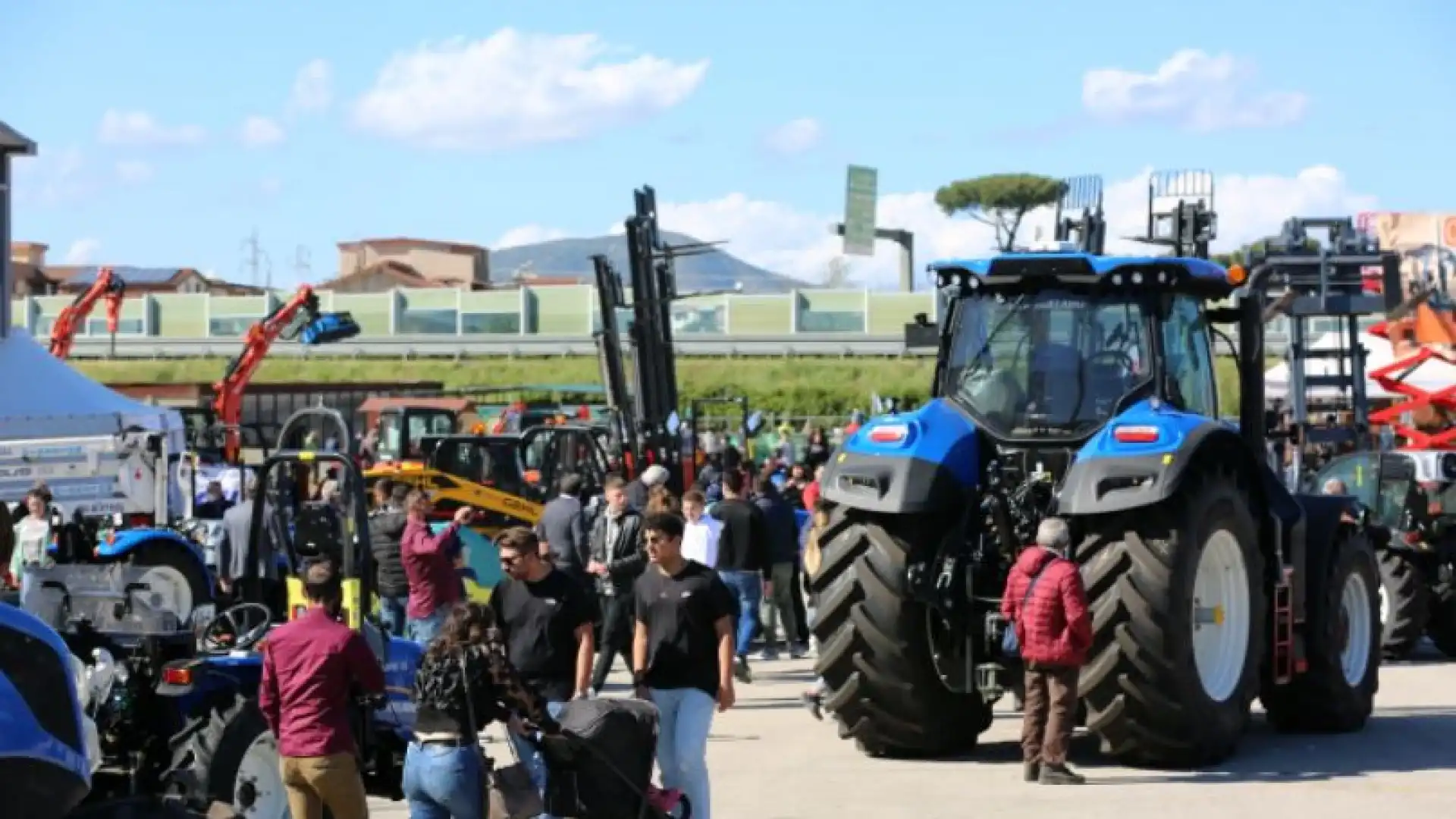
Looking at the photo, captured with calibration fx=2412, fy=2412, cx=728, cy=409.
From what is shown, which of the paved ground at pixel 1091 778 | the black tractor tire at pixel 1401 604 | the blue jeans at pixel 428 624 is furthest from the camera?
the black tractor tire at pixel 1401 604

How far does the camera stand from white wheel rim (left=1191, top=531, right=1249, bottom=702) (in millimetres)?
13711

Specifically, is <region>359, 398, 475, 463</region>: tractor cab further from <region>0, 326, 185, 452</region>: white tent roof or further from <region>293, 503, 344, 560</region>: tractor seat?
<region>293, 503, 344, 560</region>: tractor seat

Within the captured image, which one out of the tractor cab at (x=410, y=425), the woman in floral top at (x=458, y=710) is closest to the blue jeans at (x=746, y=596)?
the woman in floral top at (x=458, y=710)

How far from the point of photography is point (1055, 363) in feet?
46.6

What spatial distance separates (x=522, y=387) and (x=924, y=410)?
34567 millimetres

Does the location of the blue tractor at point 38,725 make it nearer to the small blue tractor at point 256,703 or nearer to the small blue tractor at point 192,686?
the small blue tractor at point 192,686

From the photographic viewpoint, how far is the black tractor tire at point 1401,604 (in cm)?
2002

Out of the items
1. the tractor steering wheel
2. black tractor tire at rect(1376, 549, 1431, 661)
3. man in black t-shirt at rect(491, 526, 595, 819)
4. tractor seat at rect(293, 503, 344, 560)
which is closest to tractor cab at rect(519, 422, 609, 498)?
black tractor tire at rect(1376, 549, 1431, 661)

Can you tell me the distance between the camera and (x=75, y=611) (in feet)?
38.3

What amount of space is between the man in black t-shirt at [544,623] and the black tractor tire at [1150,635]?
3.17m

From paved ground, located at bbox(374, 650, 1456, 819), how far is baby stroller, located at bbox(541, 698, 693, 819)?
2.47 metres

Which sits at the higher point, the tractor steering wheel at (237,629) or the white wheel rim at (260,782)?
the tractor steering wheel at (237,629)

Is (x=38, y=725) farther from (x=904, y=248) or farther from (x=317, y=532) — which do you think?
(x=904, y=248)

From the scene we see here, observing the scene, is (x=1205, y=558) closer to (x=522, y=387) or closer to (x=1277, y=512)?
(x=1277, y=512)
